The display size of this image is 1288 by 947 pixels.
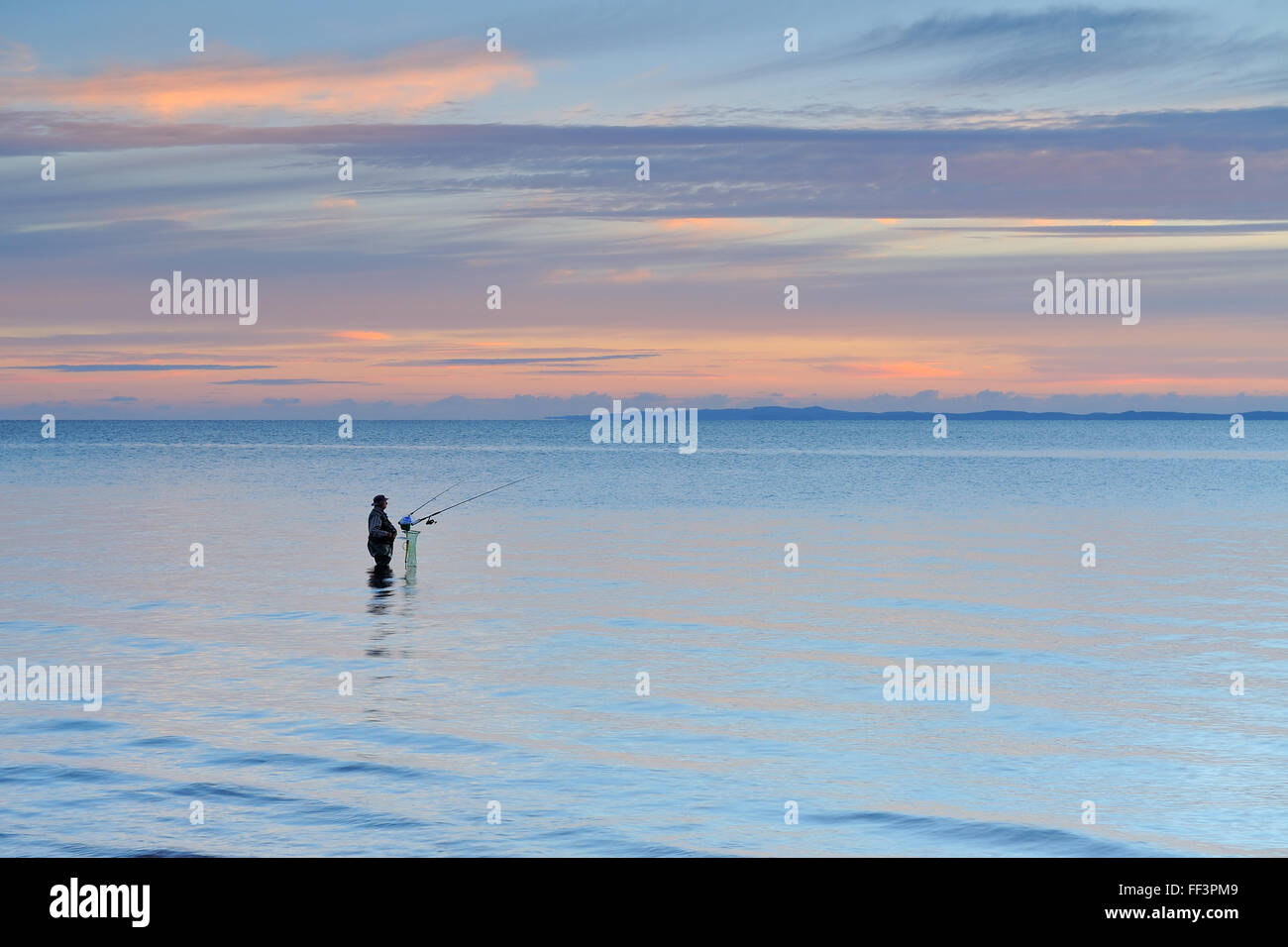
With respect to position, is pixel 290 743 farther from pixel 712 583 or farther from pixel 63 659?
Answer: pixel 712 583

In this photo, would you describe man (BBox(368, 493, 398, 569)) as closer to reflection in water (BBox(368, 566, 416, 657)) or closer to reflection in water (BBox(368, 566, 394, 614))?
reflection in water (BBox(368, 566, 394, 614))

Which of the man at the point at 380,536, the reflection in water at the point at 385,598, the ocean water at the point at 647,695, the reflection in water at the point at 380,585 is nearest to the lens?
the ocean water at the point at 647,695

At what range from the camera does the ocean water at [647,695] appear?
1080 centimetres

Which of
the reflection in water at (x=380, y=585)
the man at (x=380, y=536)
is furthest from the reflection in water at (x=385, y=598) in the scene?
the man at (x=380, y=536)

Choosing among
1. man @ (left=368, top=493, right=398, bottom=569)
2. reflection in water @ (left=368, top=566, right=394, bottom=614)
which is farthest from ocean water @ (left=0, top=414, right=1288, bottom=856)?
man @ (left=368, top=493, right=398, bottom=569)

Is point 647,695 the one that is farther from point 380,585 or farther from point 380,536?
point 380,536

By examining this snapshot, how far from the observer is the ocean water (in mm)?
10797

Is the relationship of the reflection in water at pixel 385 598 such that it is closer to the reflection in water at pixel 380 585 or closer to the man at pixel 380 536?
the reflection in water at pixel 380 585

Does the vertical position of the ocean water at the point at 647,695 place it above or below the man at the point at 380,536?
below

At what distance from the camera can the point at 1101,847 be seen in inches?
405

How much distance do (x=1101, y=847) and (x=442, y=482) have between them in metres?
64.3

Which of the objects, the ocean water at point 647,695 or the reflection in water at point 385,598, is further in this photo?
the reflection in water at point 385,598
